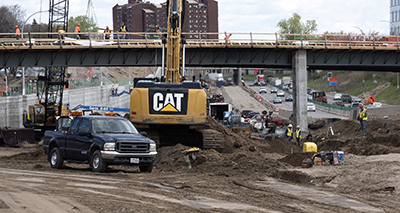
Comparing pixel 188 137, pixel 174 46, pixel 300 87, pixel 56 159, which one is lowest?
pixel 56 159

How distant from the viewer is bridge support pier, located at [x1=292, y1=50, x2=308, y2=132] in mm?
47531

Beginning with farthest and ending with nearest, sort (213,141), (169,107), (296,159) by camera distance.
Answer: (213,141), (169,107), (296,159)

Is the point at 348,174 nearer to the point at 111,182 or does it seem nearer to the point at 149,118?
the point at 111,182

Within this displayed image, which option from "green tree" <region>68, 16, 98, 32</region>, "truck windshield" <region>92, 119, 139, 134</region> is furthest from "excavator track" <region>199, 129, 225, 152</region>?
"green tree" <region>68, 16, 98, 32</region>

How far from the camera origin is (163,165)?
19.1 m

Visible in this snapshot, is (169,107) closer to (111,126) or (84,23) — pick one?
(111,126)

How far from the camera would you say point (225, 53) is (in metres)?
46.2

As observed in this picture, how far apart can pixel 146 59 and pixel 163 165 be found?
2601 cm

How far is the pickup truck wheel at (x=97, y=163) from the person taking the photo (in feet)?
Result: 53.0

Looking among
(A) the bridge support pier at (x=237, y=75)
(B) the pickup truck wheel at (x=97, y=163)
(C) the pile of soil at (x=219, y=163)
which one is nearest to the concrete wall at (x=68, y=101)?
(C) the pile of soil at (x=219, y=163)

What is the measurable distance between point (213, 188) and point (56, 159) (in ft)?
24.0

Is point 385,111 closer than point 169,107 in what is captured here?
No

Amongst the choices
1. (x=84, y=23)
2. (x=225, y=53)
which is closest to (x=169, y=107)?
(x=225, y=53)

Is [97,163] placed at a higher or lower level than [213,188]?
higher
